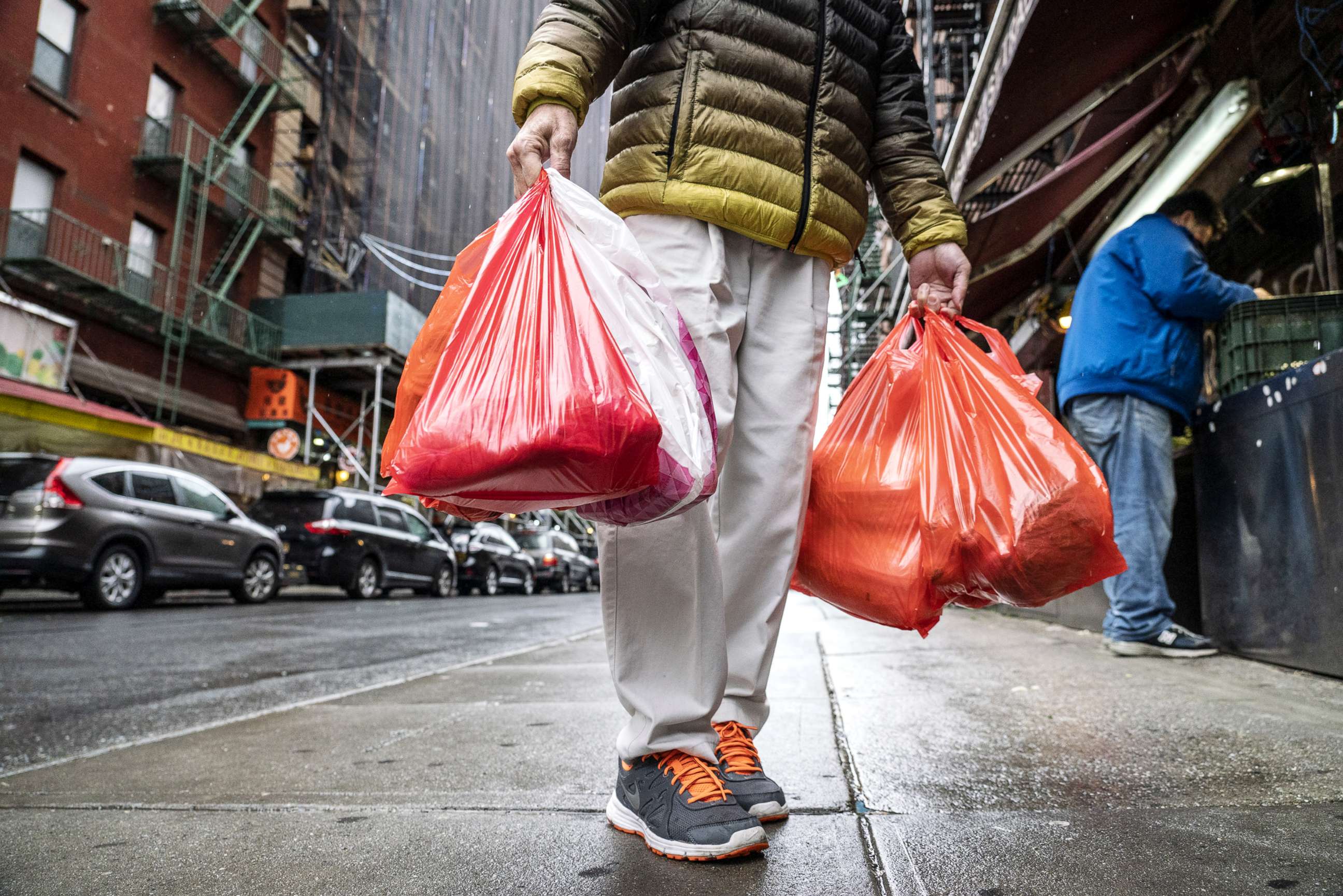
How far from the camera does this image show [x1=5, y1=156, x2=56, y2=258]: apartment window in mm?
13094

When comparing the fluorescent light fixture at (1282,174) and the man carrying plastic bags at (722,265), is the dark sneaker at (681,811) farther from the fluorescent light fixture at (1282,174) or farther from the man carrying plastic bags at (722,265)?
the fluorescent light fixture at (1282,174)

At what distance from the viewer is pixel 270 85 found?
18.6 meters

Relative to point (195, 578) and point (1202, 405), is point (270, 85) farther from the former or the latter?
point (1202, 405)

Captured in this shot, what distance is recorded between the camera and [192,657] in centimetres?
466

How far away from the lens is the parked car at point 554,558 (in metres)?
18.8

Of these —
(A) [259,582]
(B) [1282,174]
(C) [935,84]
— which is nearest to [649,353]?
(B) [1282,174]

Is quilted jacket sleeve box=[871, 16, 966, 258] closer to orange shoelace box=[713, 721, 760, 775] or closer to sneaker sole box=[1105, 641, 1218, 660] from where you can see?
orange shoelace box=[713, 721, 760, 775]

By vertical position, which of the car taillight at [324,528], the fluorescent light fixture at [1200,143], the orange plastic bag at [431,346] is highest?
the fluorescent light fixture at [1200,143]

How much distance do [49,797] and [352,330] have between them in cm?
1893

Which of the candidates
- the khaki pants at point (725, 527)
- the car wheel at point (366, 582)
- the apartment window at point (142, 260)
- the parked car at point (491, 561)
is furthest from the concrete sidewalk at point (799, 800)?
the apartment window at point (142, 260)

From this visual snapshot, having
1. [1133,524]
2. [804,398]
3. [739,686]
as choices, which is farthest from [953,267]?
[1133,524]

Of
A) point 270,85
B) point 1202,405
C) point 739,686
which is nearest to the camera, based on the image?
point 739,686

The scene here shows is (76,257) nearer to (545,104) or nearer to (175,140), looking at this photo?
(175,140)

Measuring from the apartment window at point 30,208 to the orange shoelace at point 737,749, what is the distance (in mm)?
15111
